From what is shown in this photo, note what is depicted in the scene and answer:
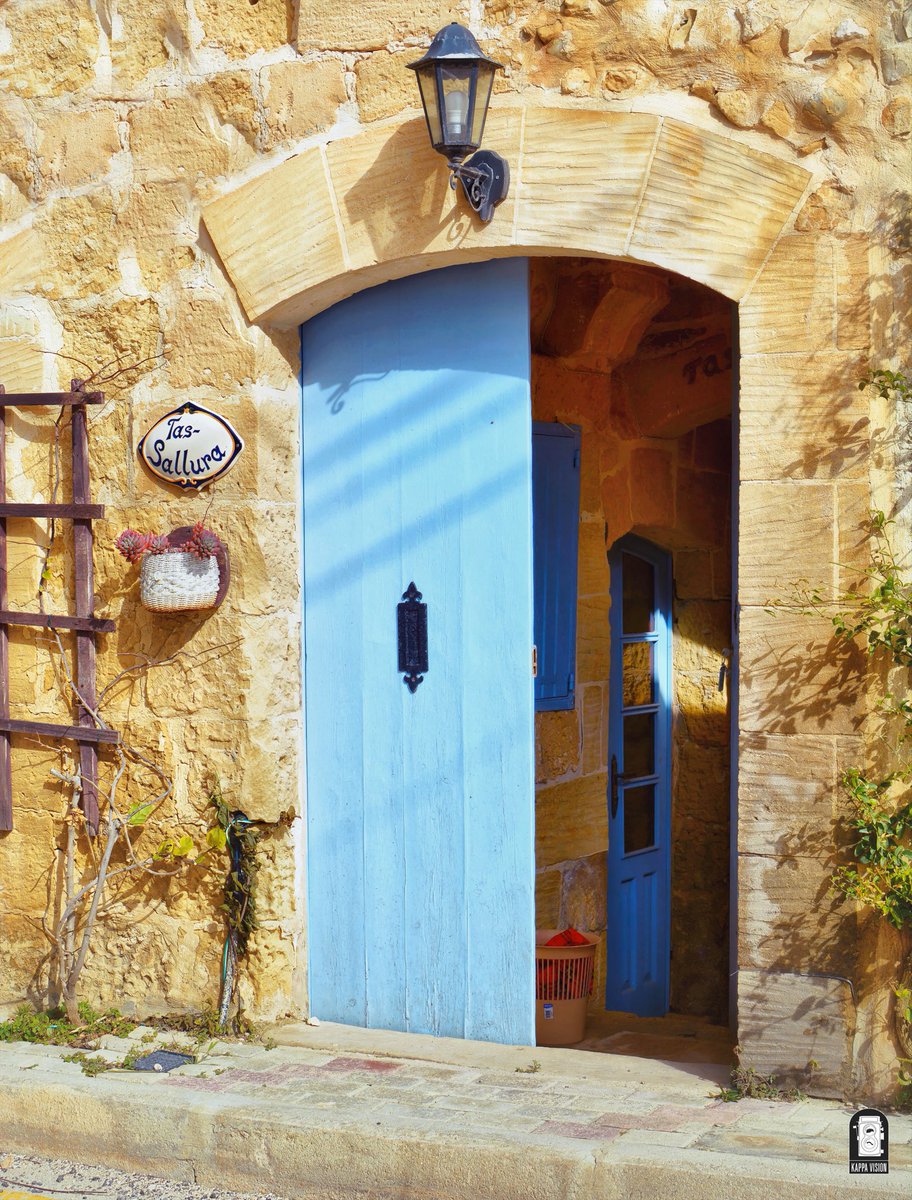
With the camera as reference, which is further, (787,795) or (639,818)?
(639,818)

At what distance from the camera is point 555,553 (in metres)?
5.34

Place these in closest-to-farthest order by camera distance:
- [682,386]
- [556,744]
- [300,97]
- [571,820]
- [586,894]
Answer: [300,97], [556,744], [571,820], [586,894], [682,386]

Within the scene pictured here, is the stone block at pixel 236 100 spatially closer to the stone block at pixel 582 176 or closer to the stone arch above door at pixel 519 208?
the stone arch above door at pixel 519 208

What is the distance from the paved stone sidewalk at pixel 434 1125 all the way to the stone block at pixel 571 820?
1460mm

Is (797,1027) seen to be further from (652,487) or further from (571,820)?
(652,487)

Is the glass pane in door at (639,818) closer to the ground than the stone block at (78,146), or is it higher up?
closer to the ground

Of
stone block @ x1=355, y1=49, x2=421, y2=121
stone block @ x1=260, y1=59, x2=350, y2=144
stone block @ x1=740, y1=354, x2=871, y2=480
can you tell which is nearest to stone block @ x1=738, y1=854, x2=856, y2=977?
stone block @ x1=740, y1=354, x2=871, y2=480

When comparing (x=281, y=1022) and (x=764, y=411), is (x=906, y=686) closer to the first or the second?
(x=764, y=411)

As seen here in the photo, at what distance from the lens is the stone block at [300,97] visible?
157 inches

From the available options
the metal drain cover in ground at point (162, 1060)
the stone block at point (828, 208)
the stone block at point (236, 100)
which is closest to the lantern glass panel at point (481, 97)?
the stone block at point (236, 100)

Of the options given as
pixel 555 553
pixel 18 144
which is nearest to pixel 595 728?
pixel 555 553

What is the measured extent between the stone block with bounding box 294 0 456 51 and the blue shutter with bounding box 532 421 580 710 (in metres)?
1.65

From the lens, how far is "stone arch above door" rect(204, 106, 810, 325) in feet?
11.7

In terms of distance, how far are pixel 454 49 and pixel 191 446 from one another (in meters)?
1.40
